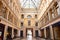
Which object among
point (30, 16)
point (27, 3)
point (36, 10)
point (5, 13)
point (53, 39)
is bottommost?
point (53, 39)

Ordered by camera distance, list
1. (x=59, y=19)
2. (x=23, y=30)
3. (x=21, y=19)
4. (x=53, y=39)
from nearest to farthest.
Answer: (x=59, y=19), (x=53, y=39), (x=23, y=30), (x=21, y=19)

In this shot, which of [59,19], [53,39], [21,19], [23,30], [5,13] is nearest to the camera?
[59,19]

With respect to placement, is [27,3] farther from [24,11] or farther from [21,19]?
[21,19]

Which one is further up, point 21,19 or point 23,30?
point 21,19

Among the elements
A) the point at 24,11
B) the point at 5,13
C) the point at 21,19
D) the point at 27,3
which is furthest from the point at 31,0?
the point at 5,13

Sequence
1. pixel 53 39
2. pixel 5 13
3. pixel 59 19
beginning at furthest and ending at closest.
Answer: pixel 5 13, pixel 53 39, pixel 59 19

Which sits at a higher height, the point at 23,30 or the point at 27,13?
the point at 27,13

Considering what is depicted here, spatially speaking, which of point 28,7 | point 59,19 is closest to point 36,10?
point 28,7

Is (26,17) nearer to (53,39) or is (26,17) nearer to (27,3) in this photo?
(27,3)

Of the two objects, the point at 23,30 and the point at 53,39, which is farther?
the point at 23,30

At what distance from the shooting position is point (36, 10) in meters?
40.7

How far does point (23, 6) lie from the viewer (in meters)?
40.8

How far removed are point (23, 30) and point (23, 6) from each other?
37.0 ft

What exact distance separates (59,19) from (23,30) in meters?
24.1
